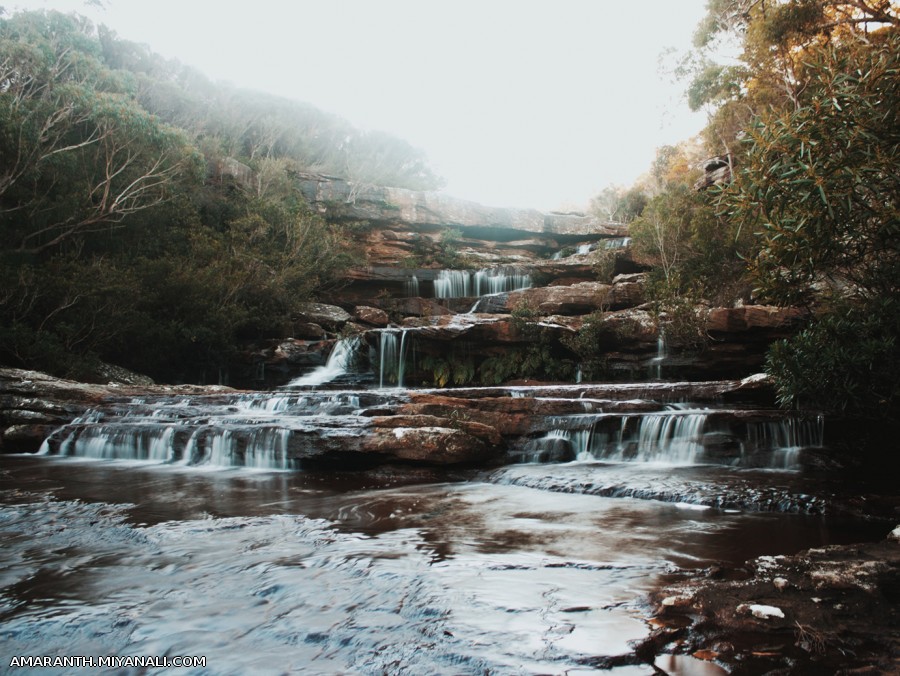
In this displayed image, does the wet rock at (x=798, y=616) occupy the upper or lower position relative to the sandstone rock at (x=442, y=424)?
upper

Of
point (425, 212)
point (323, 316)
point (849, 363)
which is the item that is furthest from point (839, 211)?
point (425, 212)

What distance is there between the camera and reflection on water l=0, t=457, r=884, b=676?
7.28 feet

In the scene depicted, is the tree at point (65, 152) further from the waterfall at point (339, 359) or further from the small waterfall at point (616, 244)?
the small waterfall at point (616, 244)

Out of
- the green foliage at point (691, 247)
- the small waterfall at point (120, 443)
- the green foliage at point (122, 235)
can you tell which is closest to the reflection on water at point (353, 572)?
the small waterfall at point (120, 443)

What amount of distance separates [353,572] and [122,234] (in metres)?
19.6

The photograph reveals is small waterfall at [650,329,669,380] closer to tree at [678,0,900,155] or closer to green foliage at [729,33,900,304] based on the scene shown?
tree at [678,0,900,155]

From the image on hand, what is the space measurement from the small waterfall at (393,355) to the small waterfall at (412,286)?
7.02 metres

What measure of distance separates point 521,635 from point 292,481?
4.89m

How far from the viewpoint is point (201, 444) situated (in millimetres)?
8109

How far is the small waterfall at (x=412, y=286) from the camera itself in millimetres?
24766

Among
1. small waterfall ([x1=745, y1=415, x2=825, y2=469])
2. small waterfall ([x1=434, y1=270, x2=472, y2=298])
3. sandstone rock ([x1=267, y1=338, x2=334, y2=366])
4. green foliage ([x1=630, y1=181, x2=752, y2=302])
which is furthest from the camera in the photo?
small waterfall ([x1=434, y1=270, x2=472, y2=298])

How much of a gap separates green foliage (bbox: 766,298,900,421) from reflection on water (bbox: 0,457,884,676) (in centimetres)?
212

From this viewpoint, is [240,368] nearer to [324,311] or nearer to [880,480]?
[324,311]

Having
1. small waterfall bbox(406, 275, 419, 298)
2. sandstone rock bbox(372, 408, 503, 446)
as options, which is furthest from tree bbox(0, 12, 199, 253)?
sandstone rock bbox(372, 408, 503, 446)
